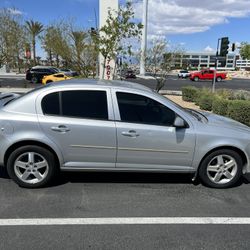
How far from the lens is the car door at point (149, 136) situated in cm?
408

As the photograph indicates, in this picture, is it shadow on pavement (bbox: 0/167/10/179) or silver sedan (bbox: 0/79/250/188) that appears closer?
silver sedan (bbox: 0/79/250/188)

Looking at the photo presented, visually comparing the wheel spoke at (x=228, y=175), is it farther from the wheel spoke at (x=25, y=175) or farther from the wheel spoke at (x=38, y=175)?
the wheel spoke at (x=25, y=175)

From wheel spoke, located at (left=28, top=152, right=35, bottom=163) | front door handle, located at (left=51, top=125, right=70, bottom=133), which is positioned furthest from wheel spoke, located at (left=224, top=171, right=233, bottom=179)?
wheel spoke, located at (left=28, top=152, right=35, bottom=163)

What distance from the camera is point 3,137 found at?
4.04 m

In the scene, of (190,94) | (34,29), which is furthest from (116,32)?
(34,29)

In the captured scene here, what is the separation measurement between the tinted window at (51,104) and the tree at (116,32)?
→ 30.9 ft

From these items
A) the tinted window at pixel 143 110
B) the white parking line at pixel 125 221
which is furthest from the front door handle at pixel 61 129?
the white parking line at pixel 125 221

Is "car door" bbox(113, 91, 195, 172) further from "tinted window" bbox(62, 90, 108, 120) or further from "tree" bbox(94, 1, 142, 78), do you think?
"tree" bbox(94, 1, 142, 78)

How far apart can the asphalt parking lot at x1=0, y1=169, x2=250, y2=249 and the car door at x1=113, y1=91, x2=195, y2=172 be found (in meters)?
0.43

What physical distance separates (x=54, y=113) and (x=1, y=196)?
1.36 metres

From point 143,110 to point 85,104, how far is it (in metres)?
0.85

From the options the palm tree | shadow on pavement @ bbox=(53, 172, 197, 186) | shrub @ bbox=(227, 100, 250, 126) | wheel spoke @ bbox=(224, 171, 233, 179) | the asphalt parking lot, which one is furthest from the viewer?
the palm tree

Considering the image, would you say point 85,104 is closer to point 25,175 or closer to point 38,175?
point 38,175

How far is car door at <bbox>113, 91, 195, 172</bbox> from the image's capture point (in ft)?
13.4
